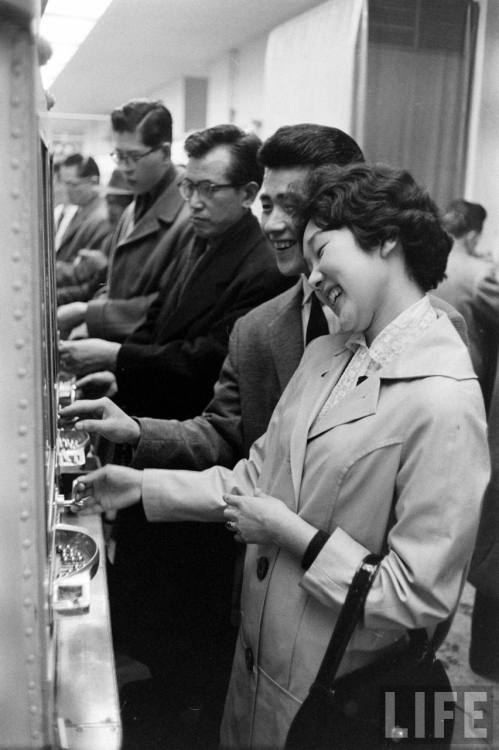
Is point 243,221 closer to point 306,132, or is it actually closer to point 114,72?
point 306,132

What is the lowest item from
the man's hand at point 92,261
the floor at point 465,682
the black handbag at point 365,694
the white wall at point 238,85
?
the floor at point 465,682

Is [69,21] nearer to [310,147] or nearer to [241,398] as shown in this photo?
[310,147]

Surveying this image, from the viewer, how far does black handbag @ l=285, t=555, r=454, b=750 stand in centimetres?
105

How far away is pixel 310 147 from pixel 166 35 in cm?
76

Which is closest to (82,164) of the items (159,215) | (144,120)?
(144,120)

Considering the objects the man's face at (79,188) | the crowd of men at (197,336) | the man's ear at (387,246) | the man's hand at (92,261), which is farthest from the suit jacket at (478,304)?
the man's face at (79,188)

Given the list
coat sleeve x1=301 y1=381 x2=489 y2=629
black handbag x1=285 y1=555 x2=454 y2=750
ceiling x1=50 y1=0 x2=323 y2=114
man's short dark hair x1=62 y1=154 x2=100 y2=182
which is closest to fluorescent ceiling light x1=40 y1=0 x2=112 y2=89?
ceiling x1=50 y1=0 x2=323 y2=114

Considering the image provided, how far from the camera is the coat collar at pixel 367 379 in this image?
1.06 metres

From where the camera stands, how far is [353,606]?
3.42 feet

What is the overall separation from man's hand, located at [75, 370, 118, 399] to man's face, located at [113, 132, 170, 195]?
69cm

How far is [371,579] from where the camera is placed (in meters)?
1.04

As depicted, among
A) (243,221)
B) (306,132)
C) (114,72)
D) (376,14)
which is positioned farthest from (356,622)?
(114,72)

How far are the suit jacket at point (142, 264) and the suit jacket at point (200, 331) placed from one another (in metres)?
0.30

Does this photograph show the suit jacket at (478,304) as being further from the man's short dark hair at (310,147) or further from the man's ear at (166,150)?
the man's ear at (166,150)
